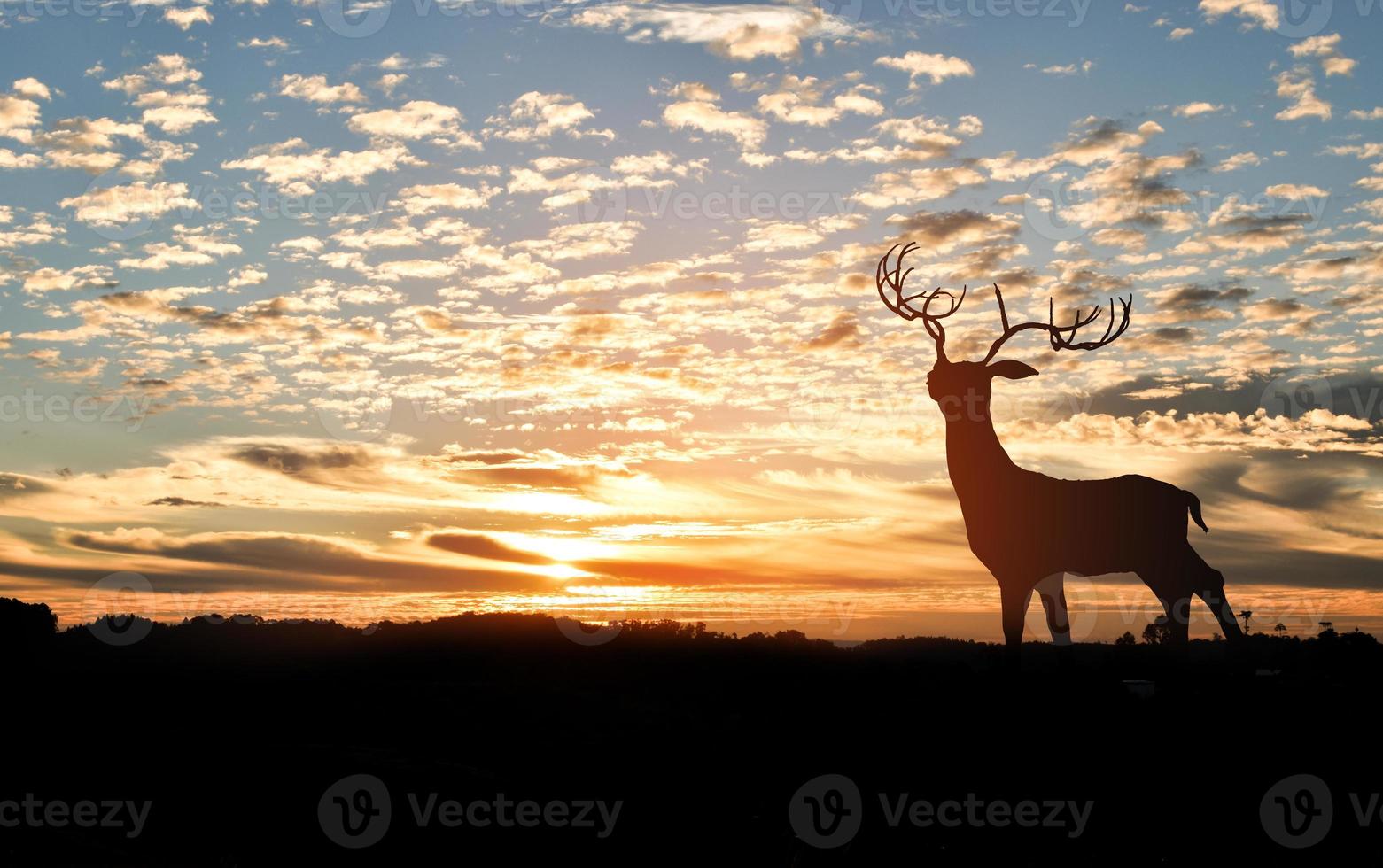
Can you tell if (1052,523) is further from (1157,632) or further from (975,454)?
(1157,632)

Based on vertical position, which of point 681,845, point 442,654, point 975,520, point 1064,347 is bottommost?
point 681,845

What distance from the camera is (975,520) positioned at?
16.9 m

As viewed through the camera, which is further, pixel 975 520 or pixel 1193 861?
pixel 975 520

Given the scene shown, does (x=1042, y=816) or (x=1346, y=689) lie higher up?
(x=1346, y=689)

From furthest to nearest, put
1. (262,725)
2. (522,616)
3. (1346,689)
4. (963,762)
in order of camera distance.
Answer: (522,616) → (1346,689) → (262,725) → (963,762)

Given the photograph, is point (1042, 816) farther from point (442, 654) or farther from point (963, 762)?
point (442, 654)

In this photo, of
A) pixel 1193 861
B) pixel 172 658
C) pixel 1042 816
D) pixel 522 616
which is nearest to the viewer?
pixel 1193 861

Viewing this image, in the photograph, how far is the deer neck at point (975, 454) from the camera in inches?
671

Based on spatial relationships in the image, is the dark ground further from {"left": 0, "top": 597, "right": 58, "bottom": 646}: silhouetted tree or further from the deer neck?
the deer neck

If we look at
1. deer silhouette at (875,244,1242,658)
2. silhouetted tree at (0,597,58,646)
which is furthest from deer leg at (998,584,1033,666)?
silhouetted tree at (0,597,58,646)

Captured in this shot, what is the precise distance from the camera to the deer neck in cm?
1703

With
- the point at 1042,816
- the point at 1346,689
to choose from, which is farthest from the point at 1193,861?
the point at 1346,689

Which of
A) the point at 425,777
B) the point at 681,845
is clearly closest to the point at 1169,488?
the point at 681,845

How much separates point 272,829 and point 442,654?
966 centimetres
